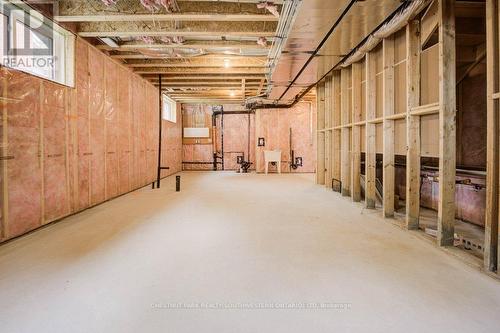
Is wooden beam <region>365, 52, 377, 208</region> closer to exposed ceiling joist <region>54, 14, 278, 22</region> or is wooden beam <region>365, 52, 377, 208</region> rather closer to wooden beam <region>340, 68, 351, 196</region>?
wooden beam <region>340, 68, 351, 196</region>

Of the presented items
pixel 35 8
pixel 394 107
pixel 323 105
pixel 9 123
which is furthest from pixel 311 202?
pixel 35 8

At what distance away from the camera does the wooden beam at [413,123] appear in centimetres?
288

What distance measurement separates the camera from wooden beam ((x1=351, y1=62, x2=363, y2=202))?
4344mm

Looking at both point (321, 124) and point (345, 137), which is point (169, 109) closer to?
point (321, 124)

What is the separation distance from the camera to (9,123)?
106 inches

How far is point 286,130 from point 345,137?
4.56 meters

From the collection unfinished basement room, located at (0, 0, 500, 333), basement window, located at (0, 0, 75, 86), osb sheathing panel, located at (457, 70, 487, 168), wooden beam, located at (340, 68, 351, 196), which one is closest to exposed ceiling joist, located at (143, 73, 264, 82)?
unfinished basement room, located at (0, 0, 500, 333)

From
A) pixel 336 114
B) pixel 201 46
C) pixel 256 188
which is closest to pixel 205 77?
pixel 201 46

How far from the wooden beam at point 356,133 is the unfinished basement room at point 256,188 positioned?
0.03m

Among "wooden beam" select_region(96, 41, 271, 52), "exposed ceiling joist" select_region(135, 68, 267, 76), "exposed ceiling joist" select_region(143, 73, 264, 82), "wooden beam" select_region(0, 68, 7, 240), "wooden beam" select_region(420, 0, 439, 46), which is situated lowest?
"wooden beam" select_region(0, 68, 7, 240)

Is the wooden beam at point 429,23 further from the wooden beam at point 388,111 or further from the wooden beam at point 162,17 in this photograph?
the wooden beam at point 162,17

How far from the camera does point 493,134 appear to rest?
1963 mm

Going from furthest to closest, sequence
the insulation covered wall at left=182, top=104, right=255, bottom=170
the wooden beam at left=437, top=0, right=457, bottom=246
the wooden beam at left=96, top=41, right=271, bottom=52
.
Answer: the insulation covered wall at left=182, top=104, right=255, bottom=170 < the wooden beam at left=96, top=41, right=271, bottom=52 < the wooden beam at left=437, top=0, right=457, bottom=246

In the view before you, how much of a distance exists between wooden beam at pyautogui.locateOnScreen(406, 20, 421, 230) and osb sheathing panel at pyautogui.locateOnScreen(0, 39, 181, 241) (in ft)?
13.1
